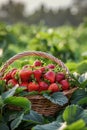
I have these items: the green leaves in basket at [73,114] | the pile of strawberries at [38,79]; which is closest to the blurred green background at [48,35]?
the pile of strawberries at [38,79]

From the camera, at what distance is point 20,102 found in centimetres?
303

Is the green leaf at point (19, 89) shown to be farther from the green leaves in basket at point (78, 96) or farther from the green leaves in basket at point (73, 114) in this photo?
the green leaves in basket at point (73, 114)

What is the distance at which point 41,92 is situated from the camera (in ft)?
10.6

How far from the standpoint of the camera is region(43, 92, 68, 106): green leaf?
10.4 ft

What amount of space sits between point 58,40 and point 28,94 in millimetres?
4766

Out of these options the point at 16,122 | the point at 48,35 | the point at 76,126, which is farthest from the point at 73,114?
the point at 48,35

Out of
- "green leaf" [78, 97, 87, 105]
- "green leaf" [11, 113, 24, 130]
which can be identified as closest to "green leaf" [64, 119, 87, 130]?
"green leaf" [11, 113, 24, 130]

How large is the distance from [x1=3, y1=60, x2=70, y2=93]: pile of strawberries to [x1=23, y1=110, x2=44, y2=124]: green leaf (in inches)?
9.4

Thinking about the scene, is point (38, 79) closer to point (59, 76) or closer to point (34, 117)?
point (59, 76)

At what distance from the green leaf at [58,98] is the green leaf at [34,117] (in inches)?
6.0

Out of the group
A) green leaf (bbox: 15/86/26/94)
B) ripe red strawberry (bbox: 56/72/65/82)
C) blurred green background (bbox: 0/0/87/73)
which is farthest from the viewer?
blurred green background (bbox: 0/0/87/73)

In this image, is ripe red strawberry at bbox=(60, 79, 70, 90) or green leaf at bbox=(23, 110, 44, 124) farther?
ripe red strawberry at bbox=(60, 79, 70, 90)

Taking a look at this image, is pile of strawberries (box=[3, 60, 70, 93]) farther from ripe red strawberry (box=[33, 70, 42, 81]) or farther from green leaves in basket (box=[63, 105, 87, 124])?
green leaves in basket (box=[63, 105, 87, 124])

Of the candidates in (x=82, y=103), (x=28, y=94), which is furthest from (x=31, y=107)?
(x=82, y=103)
